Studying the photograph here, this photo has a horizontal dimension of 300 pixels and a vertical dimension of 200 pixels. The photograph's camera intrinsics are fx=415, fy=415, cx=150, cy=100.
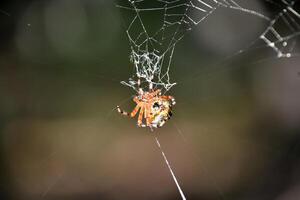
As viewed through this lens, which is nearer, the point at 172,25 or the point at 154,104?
the point at 154,104

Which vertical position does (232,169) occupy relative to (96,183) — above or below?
below

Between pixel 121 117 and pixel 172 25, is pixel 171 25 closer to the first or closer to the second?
pixel 172 25

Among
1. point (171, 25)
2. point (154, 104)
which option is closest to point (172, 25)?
point (171, 25)

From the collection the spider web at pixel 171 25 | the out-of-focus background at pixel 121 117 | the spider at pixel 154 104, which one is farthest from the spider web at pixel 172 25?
the spider at pixel 154 104

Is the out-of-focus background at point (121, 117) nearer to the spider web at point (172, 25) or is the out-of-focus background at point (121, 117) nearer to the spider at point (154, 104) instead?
the spider web at point (172, 25)

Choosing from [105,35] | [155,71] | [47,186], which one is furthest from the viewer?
[105,35]

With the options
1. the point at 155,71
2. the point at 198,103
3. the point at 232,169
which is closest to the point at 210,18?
the point at 198,103

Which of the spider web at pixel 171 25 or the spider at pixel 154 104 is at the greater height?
the spider web at pixel 171 25

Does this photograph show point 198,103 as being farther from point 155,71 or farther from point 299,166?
point 155,71

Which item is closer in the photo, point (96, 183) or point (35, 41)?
point (96, 183)
